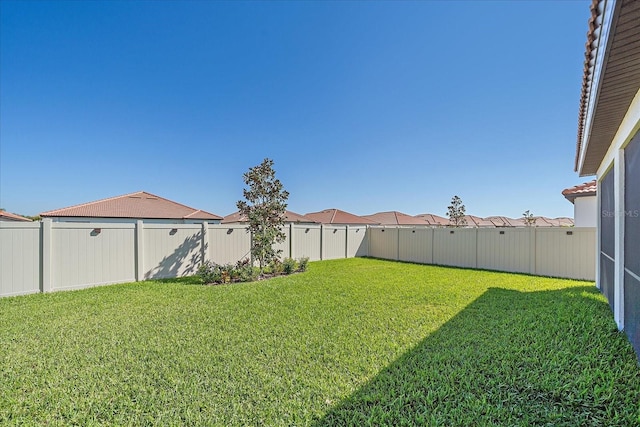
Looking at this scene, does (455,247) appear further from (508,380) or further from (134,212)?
(134,212)

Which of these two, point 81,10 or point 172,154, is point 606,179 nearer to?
point 81,10

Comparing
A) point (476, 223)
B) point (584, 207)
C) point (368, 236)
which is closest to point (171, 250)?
point (368, 236)

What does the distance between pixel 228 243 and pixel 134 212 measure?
12273 mm

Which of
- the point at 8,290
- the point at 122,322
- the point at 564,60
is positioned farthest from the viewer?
the point at 564,60

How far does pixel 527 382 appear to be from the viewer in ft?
8.38

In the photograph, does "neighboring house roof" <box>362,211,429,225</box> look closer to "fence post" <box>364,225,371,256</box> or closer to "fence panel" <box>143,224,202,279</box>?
"fence post" <box>364,225,371,256</box>

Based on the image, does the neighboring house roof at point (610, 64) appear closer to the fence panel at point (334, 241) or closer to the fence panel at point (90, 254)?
the fence panel at point (90, 254)

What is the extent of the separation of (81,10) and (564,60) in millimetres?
12863

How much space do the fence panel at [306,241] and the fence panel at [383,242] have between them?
326cm

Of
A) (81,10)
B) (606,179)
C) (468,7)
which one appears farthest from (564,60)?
(81,10)

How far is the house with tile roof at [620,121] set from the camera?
70.8 inches

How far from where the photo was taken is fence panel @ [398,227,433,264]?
464 inches

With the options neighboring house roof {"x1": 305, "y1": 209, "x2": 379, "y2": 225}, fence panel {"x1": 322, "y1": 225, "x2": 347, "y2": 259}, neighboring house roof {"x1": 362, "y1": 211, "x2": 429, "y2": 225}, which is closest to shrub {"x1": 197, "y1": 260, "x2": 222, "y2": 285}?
fence panel {"x1": 322, "y1": 225, "x2": 347, "y2": 259}

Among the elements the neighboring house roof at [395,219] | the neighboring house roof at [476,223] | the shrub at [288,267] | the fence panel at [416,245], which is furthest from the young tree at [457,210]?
the shrub at [288,267]
